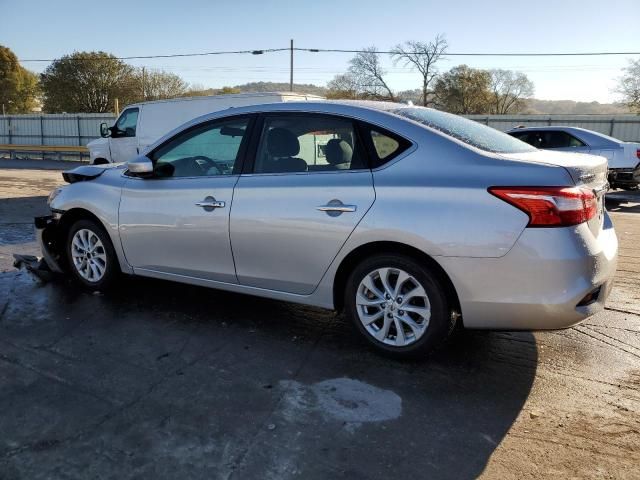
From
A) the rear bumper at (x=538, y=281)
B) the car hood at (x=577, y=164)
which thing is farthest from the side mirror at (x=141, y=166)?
the car hood at (x=577, y=164)

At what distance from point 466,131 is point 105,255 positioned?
326 centimetres

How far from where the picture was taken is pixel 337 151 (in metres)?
3.80

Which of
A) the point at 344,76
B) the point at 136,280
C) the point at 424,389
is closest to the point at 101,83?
the point at 344,76

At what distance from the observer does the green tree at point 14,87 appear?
56606 mm

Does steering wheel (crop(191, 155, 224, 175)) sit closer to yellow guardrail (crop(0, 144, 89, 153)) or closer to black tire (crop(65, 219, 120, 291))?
black tire (crop(65, 219, 120, 291))

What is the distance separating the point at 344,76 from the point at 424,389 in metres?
53.5

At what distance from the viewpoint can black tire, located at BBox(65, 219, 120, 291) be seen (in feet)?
16.0

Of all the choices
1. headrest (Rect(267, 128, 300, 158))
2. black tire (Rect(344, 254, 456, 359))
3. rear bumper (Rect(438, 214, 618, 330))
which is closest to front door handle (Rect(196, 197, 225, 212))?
headrest (Rect(267, 128, 300, 158))

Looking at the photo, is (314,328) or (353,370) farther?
(314,328)

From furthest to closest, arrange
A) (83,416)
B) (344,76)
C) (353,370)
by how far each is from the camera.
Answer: (344,76) → (353,370) → (83,416)

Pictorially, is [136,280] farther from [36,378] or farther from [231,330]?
[36,378]

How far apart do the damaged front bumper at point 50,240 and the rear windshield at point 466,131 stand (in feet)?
11.5

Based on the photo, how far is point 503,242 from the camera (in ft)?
10.3

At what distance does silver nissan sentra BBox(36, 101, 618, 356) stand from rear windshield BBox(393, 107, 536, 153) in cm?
2
